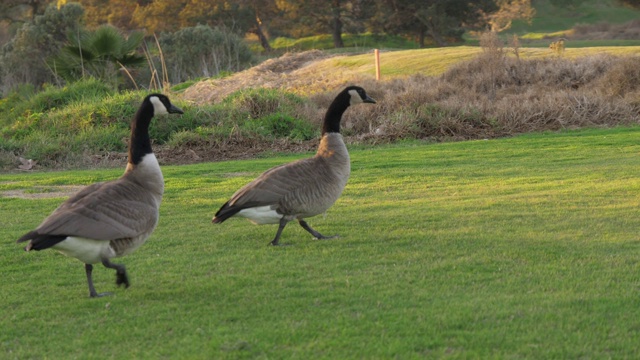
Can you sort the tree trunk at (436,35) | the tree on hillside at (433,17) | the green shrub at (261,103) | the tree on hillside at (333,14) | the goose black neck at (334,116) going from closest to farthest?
the goose black neck at (334,116) < the green shrub at (261,103) < the tree on hillside at (433,17) < the tree trunk at (436,35) < the tree on hillside at (333,14)

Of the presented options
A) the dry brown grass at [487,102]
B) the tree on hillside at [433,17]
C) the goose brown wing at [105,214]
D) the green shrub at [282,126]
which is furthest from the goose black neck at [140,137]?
the tree on hillside at [433,17]

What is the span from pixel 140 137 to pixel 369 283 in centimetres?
277

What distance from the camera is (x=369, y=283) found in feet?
25.4

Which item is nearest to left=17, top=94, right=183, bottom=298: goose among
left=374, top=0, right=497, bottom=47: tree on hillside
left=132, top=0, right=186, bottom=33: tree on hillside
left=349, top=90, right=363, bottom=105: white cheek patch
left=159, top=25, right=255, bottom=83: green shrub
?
left=349, top=90, right=363, bottom=105: white cheek patch

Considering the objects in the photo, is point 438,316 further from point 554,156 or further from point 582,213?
point 554,156

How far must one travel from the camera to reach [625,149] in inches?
687

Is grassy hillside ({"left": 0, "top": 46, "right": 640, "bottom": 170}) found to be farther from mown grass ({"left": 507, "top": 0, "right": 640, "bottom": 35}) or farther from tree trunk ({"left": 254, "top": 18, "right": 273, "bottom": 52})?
mown grass ({"left": 507, "top": 0, "right": 640, "bottom": 35})

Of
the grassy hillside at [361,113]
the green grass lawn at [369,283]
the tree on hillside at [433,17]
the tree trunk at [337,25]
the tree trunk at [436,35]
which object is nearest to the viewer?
the green grass lawn at [369,283]

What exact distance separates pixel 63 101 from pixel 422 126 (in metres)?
11.9

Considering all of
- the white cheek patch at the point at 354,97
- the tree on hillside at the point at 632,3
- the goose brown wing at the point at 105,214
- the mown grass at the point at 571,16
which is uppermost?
the white cheek patch at the point at 354,97

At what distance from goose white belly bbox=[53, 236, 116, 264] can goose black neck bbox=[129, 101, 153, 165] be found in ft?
3.71

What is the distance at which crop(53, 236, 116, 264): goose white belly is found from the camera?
7.08m

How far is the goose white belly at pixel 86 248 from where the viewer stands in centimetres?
708

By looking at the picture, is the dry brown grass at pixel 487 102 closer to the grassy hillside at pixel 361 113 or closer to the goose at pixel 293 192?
the grassy hillside at pixel 361 113
